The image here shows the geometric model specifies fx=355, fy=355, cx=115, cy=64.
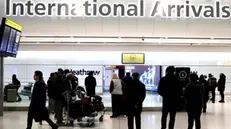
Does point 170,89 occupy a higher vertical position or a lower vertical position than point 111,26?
lower

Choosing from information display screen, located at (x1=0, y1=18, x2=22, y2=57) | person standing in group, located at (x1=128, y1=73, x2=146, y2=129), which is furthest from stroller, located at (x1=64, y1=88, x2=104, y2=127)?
person standing in group, located at (x1=128, y1=73, x2=146, y2=129)

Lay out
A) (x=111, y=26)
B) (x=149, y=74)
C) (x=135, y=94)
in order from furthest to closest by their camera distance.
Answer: (x=149, y=74) → (x=111, y=26) → (x=135, y=94)

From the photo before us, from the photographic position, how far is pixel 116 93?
1184cm

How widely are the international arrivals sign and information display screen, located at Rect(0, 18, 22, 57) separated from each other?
11.5 feet

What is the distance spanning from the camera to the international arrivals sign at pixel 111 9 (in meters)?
14.3

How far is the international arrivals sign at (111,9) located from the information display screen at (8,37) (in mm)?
Result: 3507

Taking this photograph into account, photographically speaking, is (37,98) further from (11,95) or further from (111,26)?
(11,95)

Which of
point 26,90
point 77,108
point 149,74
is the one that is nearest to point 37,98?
point 77,108

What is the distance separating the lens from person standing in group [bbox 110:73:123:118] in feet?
38.4

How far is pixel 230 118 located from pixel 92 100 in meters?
4.59

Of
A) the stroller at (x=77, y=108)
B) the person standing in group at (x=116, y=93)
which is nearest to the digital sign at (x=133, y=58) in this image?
the person standing in group at (x=116, y=93)

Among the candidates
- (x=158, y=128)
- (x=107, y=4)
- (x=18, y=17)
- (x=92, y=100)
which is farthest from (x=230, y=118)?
(x=18, y=17)

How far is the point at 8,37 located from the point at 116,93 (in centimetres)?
395

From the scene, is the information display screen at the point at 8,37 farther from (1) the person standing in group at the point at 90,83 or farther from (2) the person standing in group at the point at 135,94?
(2) the person standing in group at the point at 135,94
